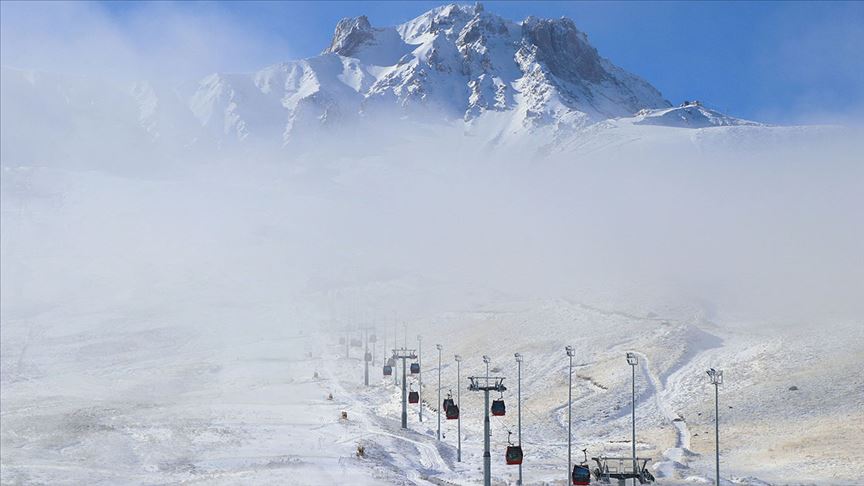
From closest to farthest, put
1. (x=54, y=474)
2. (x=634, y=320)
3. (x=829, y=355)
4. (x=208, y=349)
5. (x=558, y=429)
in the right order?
1. (x=54, y=474)
2. (x=558, y=429)
3. (x=829, y=355)
4. (x=634, y=320)
5. (x=208, y=349)

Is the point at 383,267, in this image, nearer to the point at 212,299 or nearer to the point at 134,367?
the point at 212,299

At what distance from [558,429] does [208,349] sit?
3084 inches

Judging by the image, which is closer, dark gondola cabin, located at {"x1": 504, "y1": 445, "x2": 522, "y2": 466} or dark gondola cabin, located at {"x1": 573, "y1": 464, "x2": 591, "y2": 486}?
dark gondola cabin, located at {"x1": 573, "y1": 464, "x2": 591, "y2": 486}

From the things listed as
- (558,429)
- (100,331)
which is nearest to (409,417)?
(558,429)

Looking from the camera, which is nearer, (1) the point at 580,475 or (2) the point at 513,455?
(1) the point at 580,475

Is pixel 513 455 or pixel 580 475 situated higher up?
pixel 580 475

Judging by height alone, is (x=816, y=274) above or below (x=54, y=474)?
above

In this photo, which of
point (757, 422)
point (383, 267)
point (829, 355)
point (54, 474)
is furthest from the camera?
point (383, 267)

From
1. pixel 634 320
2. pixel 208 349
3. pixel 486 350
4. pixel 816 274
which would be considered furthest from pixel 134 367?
pixel 816 274

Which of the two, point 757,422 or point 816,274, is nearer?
point 757,422

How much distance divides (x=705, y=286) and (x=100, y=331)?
102 metres

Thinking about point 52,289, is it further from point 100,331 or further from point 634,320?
point 634,320

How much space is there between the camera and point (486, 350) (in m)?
106

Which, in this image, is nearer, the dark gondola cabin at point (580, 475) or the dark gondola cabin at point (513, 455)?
the dark gondola cabin at point (580, 475)
